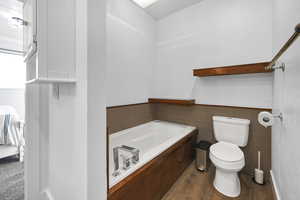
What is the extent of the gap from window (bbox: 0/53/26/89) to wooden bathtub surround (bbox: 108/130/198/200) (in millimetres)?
3689

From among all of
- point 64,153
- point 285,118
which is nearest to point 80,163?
point 64,153

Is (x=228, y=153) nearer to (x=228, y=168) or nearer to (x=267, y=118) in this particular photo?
(x=228, y=168)

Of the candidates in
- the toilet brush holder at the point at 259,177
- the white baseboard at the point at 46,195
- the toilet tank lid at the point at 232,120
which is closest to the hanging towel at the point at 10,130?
the white baseboard at the point at 46,195

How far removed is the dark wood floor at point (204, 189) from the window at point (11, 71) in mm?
3982

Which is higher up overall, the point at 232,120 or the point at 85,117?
the point at 85,117

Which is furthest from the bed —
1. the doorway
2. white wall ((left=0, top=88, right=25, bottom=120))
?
white wall ((left=0, top=88, right=25, bottom=120))

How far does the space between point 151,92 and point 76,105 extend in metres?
2.30

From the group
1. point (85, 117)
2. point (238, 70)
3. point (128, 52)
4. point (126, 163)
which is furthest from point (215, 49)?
point (85, 117)

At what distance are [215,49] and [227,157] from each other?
1.69 meters

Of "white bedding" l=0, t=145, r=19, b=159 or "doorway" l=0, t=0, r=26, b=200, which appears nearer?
"doorway" l=0, t=0, r=26, b=200

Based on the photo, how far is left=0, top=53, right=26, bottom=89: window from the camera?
3270mm

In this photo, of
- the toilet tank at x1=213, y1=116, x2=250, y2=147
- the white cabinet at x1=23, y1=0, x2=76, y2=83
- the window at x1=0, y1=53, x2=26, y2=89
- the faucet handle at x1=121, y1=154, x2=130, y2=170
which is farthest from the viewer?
the window at x1=0, y1=53, x2=26, y2=89

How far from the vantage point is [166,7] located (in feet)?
8.40

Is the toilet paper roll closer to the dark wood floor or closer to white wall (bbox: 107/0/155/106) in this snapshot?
the dark wood floor
